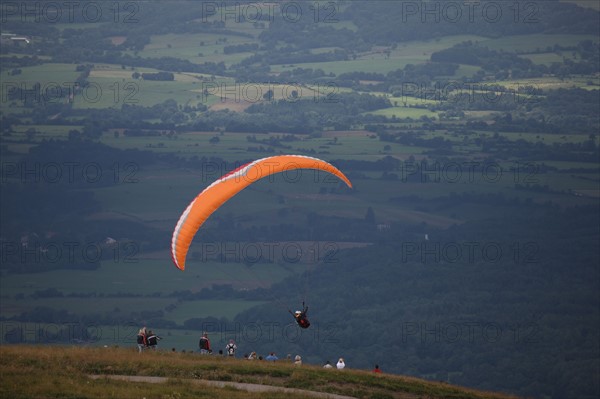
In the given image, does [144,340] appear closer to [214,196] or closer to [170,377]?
[170,377]

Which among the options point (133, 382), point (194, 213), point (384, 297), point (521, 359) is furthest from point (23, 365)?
point (384, 297)

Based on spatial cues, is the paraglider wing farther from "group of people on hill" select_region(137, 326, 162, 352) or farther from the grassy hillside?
the grassy hillside

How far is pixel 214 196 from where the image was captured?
47.8m

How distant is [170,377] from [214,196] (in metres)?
8.88

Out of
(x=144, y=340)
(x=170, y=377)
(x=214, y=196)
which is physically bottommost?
(x=170, y=377)

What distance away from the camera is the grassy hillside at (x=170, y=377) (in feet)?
129

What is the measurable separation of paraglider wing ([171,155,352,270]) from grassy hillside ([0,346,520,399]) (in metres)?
4.47

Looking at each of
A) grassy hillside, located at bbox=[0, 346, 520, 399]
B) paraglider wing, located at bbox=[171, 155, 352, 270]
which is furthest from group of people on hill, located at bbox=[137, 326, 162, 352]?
paraglider wing, located at bbox=[171, 155, 352, 270]

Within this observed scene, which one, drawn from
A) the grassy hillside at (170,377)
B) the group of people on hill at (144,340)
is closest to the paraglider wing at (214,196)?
the group of people on hill at (144,340)

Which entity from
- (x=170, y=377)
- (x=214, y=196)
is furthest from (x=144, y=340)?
(x=214, y=196)

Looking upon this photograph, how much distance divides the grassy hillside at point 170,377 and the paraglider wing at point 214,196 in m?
4.47

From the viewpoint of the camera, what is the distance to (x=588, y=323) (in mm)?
164250

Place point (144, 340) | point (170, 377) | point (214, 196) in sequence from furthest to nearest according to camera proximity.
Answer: point (214, 196) → point (144, 340) → point (170, 377)

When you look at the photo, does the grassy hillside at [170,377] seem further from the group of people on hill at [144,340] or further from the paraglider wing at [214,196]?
the paraglider wing at [214,196]
